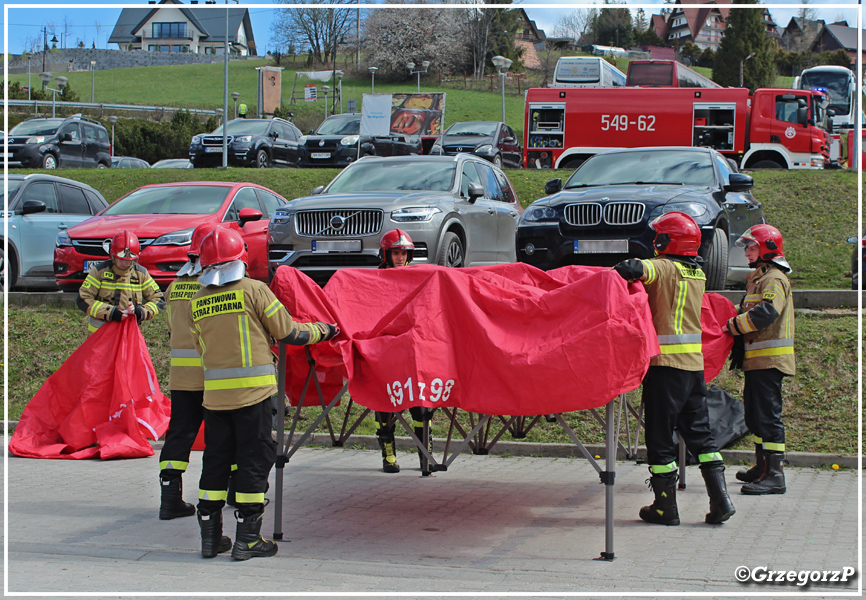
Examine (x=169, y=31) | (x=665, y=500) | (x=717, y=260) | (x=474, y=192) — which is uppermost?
(x=169, y=31)

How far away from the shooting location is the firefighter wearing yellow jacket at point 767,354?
6.98 meters

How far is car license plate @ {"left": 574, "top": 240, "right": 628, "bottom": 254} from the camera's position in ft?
33.0

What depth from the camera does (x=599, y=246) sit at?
1023 cm

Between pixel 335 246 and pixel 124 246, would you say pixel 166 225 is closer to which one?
pixel 335 246

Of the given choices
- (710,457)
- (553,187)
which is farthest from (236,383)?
(553,187)

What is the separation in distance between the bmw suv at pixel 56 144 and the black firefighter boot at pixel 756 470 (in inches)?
891

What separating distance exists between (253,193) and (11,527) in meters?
8.26

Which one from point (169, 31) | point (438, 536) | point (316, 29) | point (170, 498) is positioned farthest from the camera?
point (169, 31)

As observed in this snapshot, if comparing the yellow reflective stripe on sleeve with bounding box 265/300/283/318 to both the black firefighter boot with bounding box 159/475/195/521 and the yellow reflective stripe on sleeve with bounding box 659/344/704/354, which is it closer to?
the black firefighter boot with bounding box 159/475/195/521

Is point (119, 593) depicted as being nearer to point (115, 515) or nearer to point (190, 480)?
point (115, 515)

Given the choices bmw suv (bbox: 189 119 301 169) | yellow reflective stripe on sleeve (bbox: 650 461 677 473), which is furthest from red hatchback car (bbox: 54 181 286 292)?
bmw suv (bbox: 189 119 301 169)

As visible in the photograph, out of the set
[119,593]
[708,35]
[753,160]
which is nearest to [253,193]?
[119,593]

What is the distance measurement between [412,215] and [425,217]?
6.1 inches

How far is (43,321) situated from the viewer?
1190 cm
